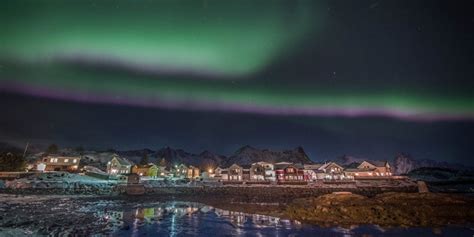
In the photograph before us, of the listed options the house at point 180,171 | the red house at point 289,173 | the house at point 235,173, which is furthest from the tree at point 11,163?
the red house at point 289,173

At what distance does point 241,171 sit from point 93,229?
96.6 m

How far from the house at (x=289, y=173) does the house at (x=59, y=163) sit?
85.8 m

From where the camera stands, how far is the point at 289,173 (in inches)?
4537

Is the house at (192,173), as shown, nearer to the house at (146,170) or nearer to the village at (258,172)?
the village at (258,172)

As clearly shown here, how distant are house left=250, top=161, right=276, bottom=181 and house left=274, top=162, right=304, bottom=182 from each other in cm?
271

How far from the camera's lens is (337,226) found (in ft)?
90.9

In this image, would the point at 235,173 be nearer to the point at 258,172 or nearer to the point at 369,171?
the point at 258,172

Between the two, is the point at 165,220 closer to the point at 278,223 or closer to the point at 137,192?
the point at 278,223

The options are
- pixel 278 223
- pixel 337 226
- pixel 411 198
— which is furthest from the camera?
pixel 411 198

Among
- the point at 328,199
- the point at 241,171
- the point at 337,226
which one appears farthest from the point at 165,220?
the point at 241,171

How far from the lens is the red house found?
114 m

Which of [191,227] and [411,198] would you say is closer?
[191,227]

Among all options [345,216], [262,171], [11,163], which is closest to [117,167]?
[11,163]

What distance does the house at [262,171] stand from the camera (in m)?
118
